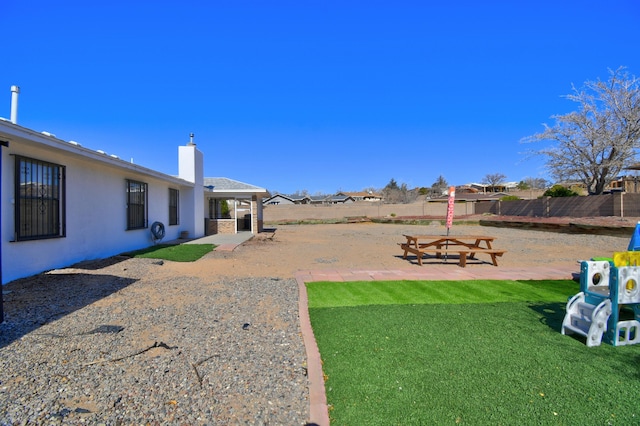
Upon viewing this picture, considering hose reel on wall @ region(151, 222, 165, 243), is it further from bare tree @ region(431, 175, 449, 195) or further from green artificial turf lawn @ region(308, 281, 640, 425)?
bare tree @ region(431, 175, 449, 195)

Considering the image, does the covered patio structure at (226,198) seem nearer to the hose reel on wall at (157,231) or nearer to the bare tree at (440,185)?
the hose reel on wall at (157,231)

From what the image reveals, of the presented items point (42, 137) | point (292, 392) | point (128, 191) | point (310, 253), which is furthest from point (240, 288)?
point (128, 191)

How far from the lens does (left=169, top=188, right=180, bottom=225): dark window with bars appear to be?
15.4 m

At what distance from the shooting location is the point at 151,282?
23.1ft

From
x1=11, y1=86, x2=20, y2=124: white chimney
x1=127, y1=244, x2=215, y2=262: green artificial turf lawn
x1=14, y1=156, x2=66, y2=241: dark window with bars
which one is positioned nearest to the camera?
x1=14, y1=156, x2=66, y2=241: dark window with bars

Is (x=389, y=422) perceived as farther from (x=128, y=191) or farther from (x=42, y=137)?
(x=128, y=191)

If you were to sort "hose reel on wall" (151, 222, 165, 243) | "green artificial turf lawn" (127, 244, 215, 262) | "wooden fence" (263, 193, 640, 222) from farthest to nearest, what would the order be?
"wooden fence" (263, 193, 640, 222)
"hose reel on wall" (151, 222, 165, 243)
"green artificial turf lawn" (127, 244, 215, 262)

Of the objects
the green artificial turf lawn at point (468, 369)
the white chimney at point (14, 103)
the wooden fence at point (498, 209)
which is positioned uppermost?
the white chimney at point (14, 103)

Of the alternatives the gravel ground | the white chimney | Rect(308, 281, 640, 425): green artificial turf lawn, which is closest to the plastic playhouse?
Rect(308, 281, 640, 425): green artificial turf lawn

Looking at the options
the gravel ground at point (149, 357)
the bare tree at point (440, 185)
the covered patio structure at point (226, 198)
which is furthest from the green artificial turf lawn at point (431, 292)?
the bare tree at point (440, 185)

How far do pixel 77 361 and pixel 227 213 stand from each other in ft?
68.1

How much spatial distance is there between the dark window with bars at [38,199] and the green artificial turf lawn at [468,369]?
19.2 feet

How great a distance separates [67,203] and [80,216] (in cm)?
63

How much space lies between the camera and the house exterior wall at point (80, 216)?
6.62 metres
